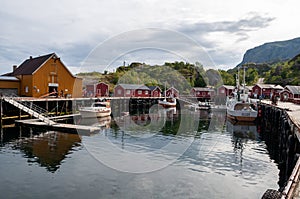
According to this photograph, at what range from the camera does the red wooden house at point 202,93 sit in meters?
88.2

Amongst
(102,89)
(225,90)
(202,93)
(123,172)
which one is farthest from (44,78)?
(225,90)

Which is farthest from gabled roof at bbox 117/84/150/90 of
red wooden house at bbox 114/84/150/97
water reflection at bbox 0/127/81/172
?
water reflection at bbox 0/127/81/172

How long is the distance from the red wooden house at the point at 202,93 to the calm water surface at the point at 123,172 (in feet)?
220

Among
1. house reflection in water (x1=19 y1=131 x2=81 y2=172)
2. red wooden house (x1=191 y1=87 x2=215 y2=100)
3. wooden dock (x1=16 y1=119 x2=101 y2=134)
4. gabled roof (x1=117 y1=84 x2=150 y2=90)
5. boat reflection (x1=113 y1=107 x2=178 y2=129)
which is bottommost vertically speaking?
boat reflection (x1=113 y1=107 x2=178 y2=129)

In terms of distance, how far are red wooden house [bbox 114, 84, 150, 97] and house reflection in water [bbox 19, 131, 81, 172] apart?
4235cm

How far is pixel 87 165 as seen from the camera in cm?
1398

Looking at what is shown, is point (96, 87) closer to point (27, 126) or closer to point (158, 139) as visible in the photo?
point (27, 126)

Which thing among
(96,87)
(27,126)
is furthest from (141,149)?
(96,87)

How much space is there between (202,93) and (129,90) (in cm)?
3164

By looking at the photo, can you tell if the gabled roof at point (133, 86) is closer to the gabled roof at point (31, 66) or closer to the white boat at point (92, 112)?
the gabled roof at point (31, 66)

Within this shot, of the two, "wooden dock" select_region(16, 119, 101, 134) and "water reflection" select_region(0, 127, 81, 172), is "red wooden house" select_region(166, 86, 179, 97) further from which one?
"water reflection" select_region(0, 127, 81, 172)

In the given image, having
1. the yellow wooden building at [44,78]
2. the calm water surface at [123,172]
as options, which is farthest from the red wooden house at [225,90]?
the calm water surface at [123,172]

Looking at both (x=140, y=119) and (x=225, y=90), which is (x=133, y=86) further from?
(x=225, y=90)

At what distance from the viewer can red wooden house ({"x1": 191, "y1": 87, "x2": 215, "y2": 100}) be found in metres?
88.2
